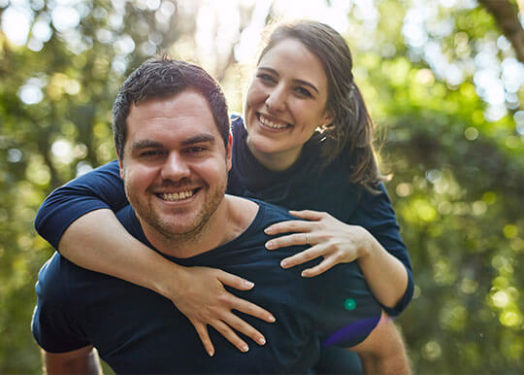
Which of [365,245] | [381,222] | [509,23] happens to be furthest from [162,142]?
[509,23]

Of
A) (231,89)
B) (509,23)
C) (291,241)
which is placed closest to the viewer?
(291,241)

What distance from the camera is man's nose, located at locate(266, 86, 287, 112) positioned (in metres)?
1.89

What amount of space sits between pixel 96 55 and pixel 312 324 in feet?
12.9

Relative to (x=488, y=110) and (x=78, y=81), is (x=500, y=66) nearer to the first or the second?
(x=488, y=110)

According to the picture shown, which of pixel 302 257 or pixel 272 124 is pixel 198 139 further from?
pixel 272 124

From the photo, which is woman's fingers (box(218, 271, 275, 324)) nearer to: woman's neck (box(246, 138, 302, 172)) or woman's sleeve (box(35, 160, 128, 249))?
woman's sleeve (box(35, 160, 128, 249))

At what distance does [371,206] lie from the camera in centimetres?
207

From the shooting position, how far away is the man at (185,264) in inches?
52.3

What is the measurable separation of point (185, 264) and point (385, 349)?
723 mm

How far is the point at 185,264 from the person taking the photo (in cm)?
146

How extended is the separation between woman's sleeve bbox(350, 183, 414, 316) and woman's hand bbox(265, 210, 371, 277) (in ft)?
1.13

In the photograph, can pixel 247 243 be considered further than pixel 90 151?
No

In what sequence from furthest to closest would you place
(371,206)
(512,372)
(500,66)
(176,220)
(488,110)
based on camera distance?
(500,66), (488,110), (512,372), (371,206), (176,220)

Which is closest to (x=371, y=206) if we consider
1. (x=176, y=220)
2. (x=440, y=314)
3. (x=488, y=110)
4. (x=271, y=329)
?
(x=271, y=329)
